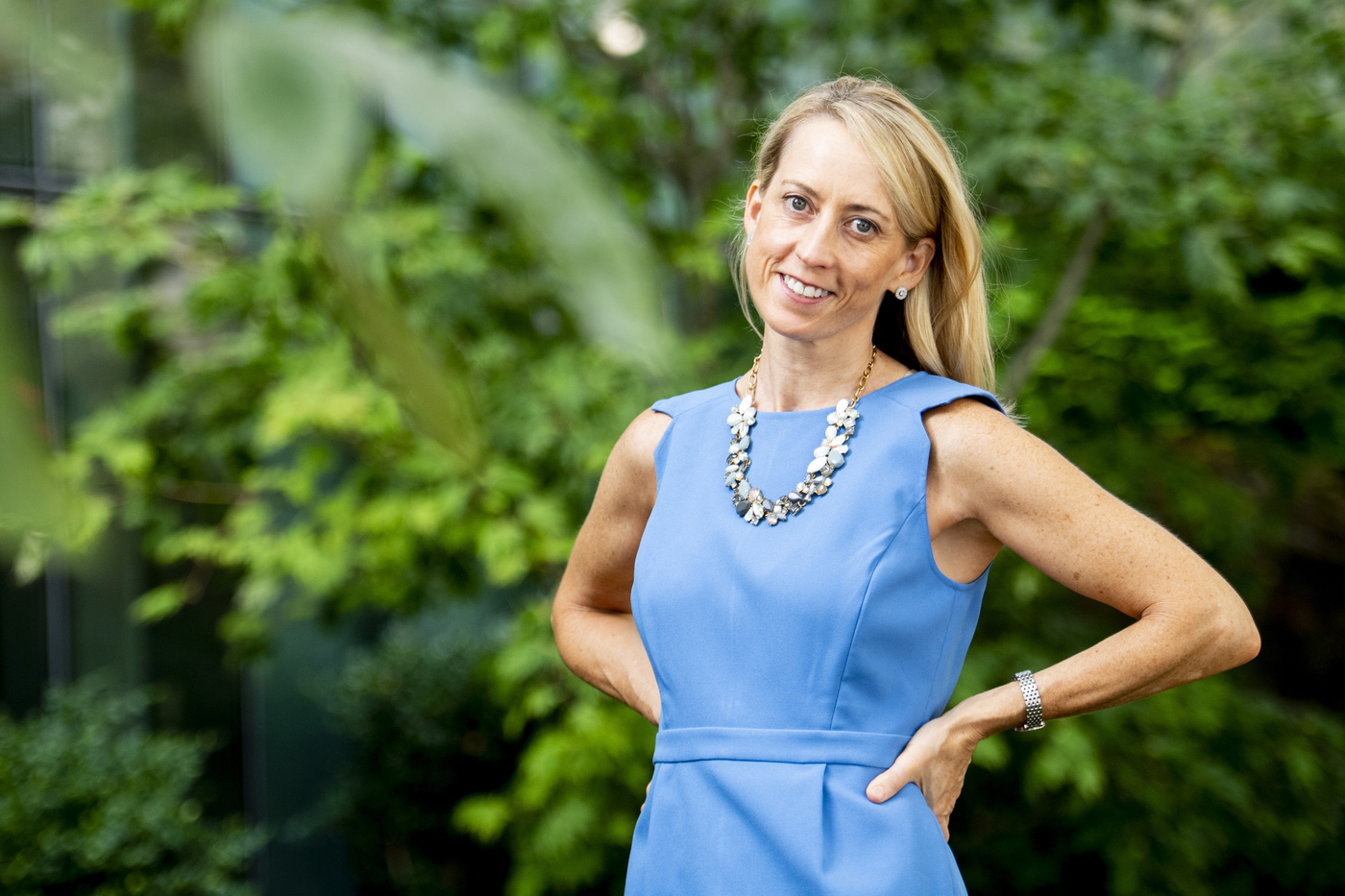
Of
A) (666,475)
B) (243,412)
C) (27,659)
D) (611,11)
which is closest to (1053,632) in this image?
(611,11)

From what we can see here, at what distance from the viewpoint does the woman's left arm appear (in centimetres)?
109

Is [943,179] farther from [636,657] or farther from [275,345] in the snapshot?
[275,345]

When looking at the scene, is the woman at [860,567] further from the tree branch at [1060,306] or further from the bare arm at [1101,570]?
the tree branch at [1060,306]

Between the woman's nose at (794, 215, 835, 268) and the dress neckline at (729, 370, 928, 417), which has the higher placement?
the woman's nose at (794, 215, 835, 268)

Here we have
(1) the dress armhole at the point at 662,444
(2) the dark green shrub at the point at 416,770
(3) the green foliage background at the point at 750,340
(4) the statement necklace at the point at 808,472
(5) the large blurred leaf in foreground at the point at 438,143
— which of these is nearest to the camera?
(5) the large blurred leaf in foreground at the point at 438,143

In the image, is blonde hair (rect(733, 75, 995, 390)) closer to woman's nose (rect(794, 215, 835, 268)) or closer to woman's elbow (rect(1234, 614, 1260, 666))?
woman's nose (rect(794, 215, 835, 268))

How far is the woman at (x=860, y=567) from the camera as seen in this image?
1108 mm

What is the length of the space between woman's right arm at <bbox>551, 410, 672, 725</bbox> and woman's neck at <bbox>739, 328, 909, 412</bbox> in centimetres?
19

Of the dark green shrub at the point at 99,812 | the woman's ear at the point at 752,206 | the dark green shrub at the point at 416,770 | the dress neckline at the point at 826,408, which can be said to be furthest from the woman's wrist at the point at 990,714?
the dark green shrub at the point at 416,770

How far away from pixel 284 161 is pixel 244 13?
103mm

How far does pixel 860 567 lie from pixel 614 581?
43cm

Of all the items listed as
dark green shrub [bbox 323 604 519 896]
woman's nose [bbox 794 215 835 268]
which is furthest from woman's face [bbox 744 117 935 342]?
dark green shrub [bbox 323 604 519 896]

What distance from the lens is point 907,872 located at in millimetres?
1127

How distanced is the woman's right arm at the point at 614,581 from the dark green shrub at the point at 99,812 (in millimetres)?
2665
